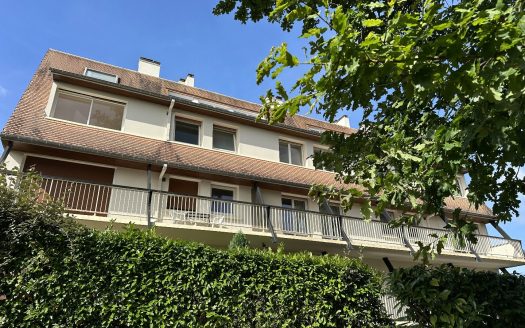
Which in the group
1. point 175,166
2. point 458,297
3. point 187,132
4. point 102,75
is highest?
point 102,75

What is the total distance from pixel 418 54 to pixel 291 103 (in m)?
1.05

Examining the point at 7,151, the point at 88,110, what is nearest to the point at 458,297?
the point at 7,151

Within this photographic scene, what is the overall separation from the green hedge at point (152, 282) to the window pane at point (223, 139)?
9774 millimetres

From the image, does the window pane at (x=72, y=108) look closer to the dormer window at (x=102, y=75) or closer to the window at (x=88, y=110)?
the window at (x=88, y=110)

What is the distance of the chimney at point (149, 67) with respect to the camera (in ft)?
61.3

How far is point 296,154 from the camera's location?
17781 millimetres

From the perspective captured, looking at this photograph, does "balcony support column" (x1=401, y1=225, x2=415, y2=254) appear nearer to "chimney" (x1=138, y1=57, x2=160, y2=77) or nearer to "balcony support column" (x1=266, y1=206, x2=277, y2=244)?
"balcony support column" (x1=266, y1=206, x2=277, y2=244)

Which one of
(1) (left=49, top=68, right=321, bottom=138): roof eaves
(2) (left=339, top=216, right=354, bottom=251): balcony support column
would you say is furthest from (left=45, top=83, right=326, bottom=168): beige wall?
(2) (left=339, top=216, right=354, bottom=251): balcony support column

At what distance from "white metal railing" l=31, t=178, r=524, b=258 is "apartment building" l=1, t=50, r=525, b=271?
39mm

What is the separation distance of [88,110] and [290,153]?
8971 mm

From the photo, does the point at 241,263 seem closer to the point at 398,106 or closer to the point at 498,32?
the point at 398,106

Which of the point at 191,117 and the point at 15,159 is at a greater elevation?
the point at 191,117

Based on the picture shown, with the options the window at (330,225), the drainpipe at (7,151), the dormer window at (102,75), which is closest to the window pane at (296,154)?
the window at (330,225)

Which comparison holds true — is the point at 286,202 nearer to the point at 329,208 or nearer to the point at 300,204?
the point at 300,204
